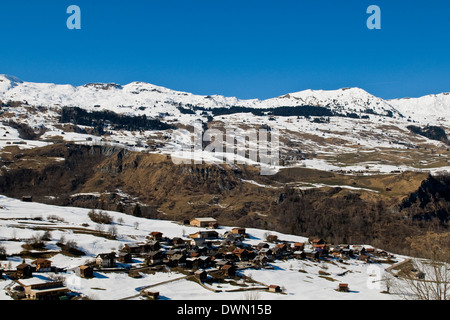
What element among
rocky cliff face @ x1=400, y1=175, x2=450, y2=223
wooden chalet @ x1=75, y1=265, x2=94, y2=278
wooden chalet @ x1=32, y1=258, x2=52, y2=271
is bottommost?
→ rocky cliff face @ x1=400, y1=175, x2=450, y2=223

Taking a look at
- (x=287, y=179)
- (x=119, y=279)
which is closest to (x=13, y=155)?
(x=287, y=179)

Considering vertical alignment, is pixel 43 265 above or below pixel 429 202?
above

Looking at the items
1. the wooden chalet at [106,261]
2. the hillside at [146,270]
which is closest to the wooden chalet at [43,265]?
the hillside at [146,270]

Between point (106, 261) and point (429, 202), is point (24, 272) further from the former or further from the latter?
point (429, 202)

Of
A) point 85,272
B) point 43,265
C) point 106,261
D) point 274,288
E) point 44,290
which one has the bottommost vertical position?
point 274,288

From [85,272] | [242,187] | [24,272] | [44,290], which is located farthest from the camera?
[242,187]

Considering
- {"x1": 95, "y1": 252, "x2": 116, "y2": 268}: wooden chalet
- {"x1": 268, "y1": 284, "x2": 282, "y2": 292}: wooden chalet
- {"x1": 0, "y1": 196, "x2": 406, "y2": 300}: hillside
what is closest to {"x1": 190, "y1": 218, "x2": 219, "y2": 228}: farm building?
{"x1": 0, "y1": 196, "x2": 406, "y2": 300}: hillside

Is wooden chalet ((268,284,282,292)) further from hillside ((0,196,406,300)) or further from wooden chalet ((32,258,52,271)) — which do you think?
wooden chalet ((32,258,52,271))

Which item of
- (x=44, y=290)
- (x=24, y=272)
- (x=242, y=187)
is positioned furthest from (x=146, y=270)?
(x=242, y=187)

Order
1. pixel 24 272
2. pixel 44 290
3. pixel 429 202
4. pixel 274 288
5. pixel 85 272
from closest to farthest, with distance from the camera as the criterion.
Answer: pixel 44 290
pixel 24 272
pixel 85 272
pixel 274 288
pixel 429 202
